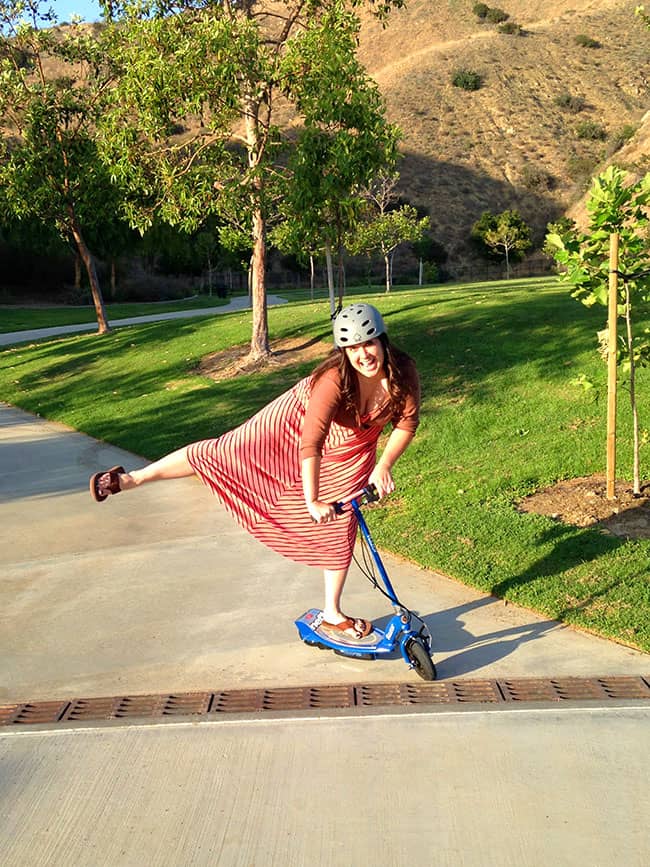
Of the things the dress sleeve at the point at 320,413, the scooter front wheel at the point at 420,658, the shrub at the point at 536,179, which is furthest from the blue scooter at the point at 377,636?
the shrub at the point at 536,179

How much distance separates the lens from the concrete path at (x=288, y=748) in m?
3.04

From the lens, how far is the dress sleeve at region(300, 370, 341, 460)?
399 cm

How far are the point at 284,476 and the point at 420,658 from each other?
1089mm

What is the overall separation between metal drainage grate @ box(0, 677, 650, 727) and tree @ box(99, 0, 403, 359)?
33.7 feet

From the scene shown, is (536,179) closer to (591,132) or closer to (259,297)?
(591,132)

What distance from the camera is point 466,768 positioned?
3451 millimetres

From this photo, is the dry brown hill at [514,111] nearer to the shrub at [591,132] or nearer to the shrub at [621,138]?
the shrub at [621,138]

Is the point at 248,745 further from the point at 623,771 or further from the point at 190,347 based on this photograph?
the point at 190,347

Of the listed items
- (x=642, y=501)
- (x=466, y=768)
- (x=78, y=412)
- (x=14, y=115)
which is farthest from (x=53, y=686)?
(x=14, y=115)

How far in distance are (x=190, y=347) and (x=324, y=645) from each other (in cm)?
1314

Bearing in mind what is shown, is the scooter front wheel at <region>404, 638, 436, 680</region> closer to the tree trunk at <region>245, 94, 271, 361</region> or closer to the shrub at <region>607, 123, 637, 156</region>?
the tree trunk at <region>245, 94, 271, 361</region>

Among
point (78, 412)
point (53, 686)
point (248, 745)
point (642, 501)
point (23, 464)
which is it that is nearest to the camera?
point (248, 745)

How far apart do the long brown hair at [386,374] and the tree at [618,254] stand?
9.95 feet

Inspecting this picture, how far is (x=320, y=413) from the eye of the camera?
3992mm
